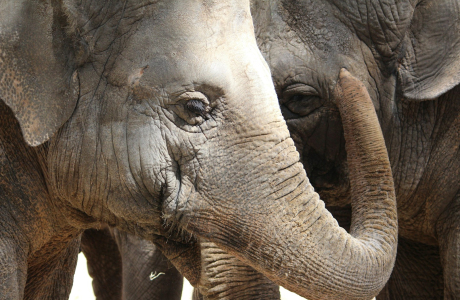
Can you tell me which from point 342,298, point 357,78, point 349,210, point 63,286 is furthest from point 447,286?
point 63,286

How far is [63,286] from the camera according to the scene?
3.21 metres

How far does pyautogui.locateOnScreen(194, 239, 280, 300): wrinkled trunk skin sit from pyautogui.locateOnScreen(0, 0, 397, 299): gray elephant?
1.40 ft

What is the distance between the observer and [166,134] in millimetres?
2301

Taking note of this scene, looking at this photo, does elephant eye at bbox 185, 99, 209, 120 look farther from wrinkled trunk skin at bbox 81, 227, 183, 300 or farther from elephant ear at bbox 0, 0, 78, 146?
wrinkled trunk skin at bbox 81, 227, 183, 300

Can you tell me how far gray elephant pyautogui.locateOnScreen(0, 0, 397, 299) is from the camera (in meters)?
2.26

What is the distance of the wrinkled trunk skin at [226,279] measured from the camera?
9.54ft

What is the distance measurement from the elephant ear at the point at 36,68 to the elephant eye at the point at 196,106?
372 mm

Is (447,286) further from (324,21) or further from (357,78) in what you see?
(324,21)

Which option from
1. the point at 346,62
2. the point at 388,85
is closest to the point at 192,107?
the point at 346,62

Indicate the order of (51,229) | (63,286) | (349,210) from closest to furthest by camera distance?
(51,229) < (63,286) < (349,210)

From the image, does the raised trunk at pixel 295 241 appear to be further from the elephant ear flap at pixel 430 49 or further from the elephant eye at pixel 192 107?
the elephant ear flap at pixel 430 49

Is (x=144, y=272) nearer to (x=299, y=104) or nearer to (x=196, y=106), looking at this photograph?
(x=299, y=104)

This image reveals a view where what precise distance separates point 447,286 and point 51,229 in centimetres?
177

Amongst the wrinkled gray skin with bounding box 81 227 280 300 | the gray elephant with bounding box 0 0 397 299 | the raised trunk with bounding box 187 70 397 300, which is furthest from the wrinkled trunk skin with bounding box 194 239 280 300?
the raised trunk with bounding box 187 70 397 300
